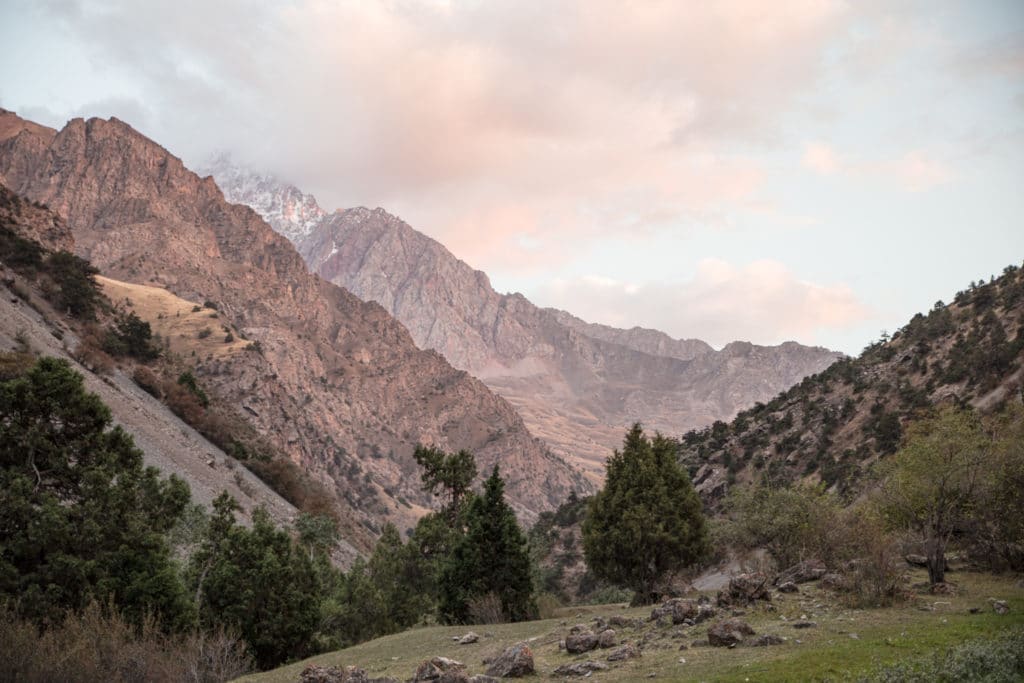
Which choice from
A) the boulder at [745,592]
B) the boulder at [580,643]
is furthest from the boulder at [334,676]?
the boulder at [745,592]

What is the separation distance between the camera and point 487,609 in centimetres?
3706

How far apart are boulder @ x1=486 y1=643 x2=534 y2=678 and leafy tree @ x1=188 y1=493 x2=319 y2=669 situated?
17.4 m

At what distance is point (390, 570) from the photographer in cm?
5209

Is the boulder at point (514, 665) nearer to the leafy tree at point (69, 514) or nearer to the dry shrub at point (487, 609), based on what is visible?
the leafy tree at point (69, 514)

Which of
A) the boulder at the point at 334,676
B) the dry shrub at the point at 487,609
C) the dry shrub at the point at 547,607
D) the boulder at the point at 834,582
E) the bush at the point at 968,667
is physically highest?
the bush at the point at 968,667

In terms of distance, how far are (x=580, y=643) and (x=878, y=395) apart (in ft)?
217

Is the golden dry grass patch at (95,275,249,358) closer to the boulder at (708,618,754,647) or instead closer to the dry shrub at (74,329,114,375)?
the dry shrub at (74,329,114,375)

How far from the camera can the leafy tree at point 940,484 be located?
27.2m

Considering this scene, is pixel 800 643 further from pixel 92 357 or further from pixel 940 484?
pixel 92 357

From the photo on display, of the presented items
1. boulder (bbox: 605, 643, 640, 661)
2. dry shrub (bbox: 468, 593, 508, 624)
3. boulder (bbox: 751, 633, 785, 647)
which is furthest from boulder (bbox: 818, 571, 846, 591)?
dry shrub (bbox: 468, 593, 508, 624)

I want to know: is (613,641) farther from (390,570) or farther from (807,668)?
(390,570)

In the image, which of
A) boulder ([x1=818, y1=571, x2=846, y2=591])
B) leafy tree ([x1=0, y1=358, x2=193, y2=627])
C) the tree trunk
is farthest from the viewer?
the tree trunk

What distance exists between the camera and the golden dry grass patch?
5714 inches

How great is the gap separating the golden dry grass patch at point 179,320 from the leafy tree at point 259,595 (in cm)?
11773
